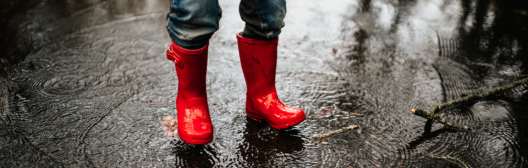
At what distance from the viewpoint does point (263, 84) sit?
2.06 m

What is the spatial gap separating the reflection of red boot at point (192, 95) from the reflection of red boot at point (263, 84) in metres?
0.20

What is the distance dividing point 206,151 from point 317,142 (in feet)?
1.43

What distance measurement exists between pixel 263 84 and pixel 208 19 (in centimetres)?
43

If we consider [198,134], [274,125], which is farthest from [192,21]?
[274,125]

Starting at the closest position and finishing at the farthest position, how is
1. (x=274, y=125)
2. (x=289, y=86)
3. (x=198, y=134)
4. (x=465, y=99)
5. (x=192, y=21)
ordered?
(x=192, y=21), (x=198, y=134), (x=274, y=125), (x=465, y=99), (x=289, y=86)

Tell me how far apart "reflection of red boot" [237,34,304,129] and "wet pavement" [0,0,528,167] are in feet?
0.23

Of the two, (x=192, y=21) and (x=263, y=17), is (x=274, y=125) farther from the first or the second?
(x=192, y=21)

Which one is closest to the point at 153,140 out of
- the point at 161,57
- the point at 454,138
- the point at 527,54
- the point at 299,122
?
the point at 299,122

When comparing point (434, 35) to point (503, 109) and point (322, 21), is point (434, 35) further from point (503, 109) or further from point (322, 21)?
point (503, 109)

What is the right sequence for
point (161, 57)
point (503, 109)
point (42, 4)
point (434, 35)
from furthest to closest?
1. point (42, 4)
2. point (434, 35)
3. point (161, 57)
4. point (503, 109)

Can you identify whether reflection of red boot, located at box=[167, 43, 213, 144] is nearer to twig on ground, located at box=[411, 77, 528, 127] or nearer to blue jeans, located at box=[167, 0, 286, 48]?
blue jeans, located at box=[167, 0, 286, 48]

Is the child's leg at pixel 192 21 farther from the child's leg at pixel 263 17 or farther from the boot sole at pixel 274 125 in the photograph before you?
the boot sole at pixel 274 125

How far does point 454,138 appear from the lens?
2.06 meters

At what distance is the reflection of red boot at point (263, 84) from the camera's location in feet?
6.54
